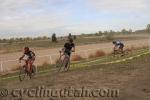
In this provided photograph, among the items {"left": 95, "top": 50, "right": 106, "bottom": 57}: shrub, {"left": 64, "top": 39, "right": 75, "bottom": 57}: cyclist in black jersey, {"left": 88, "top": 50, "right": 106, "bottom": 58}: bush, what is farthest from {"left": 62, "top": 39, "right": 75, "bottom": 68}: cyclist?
{"left": 95, "top": 50, "right": 106, "bottom": 57}: shrub

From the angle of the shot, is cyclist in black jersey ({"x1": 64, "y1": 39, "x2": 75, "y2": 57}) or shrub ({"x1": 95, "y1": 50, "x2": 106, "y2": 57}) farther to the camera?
shrub ({"x1": 95, "y1": 50, "x2": 106, "y2": 57})

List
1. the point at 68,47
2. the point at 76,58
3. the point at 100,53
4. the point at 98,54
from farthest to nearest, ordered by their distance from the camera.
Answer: the point at 100,53, the point at 98,54, the point at 76,58, the point at 68,47

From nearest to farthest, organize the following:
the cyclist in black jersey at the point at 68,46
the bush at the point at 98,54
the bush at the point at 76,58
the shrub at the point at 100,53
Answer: the cyclist in black jersey at the point at 68,46 < the bush at the point at 76,58 < the bush at the point at 98,54 < the shrub at the point at 100,53

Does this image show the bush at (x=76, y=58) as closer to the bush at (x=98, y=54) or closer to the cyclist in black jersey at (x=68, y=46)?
the bush at (x=98, y=54)

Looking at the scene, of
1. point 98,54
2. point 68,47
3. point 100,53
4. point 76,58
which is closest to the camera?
point 68,47

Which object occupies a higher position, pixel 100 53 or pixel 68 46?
pixel 68 46

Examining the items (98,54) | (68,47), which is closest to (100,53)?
(98,54)

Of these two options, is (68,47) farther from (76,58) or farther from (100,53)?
(100,53)

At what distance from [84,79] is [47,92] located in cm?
315

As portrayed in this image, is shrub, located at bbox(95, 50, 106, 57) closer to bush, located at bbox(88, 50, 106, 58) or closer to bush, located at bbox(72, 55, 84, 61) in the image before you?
bush, located at bbox(88, 50, 106, 58)

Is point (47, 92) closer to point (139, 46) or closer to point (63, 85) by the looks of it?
point (63, 85)

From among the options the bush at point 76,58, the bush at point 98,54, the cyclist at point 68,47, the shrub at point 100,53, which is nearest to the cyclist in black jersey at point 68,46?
the cyclist at point 68,47

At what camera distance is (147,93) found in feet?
39.6

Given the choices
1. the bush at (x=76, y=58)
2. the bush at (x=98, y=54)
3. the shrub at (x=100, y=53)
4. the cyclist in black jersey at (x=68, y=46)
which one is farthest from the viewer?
the shrub at (x=100, y=53)
